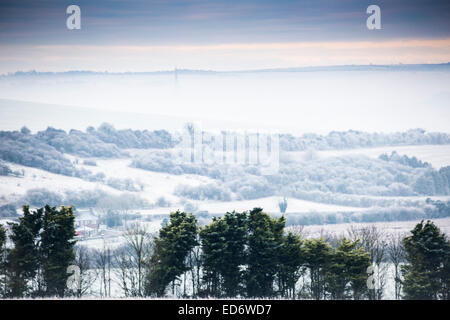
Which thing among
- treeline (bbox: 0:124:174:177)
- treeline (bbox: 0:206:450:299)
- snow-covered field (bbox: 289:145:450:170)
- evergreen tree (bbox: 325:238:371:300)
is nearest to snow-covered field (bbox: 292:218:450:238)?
snow-covered field (bbox: 289:145:450:170)

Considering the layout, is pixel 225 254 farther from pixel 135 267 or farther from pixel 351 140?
pixel 351 140

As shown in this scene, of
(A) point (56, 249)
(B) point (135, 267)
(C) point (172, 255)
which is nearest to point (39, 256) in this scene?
(A) point (56, 249)

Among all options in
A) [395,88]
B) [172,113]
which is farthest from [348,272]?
[172,113]

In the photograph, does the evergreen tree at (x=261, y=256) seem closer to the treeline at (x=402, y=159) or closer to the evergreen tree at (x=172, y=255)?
the evergreen tree at (x=172, y=255)

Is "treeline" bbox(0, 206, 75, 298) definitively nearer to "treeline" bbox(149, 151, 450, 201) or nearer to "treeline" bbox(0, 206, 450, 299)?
"treeline" bbox(0, 206, 450, 299)

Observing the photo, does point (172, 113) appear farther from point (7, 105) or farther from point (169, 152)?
point (7, 105)
